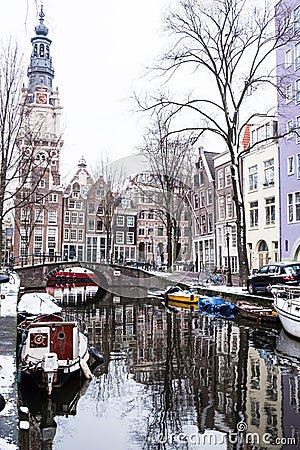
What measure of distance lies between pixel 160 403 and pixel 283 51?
87.4ft

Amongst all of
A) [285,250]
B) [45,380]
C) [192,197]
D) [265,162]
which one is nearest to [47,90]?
[192,197]

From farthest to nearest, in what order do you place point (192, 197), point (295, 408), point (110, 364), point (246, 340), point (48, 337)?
point (192, 197) < point (246, 340) < point (110, 364) < point (48, 337) < point (295, 408)

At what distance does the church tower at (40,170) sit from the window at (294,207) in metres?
14.0

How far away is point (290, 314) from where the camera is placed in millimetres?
13422

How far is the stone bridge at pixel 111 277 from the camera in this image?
113ft

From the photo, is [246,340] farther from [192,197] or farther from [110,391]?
[192,197]

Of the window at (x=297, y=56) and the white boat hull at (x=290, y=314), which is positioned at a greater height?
the window at (x=297, y=56)

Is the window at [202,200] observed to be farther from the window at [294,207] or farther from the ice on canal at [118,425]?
the ice on canal at [118,425]

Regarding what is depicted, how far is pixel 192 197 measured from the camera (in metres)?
46.0

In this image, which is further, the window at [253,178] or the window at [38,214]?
the window at [253,178]

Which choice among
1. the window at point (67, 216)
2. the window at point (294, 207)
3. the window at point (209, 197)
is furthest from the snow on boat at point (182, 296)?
the window at point (67, 216)

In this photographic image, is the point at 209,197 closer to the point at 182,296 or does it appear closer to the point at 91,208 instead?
the point at 91,208

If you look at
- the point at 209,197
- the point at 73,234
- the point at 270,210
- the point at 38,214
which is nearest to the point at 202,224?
the point at 209,197

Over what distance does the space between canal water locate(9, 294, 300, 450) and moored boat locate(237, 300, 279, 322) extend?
1.56 m
